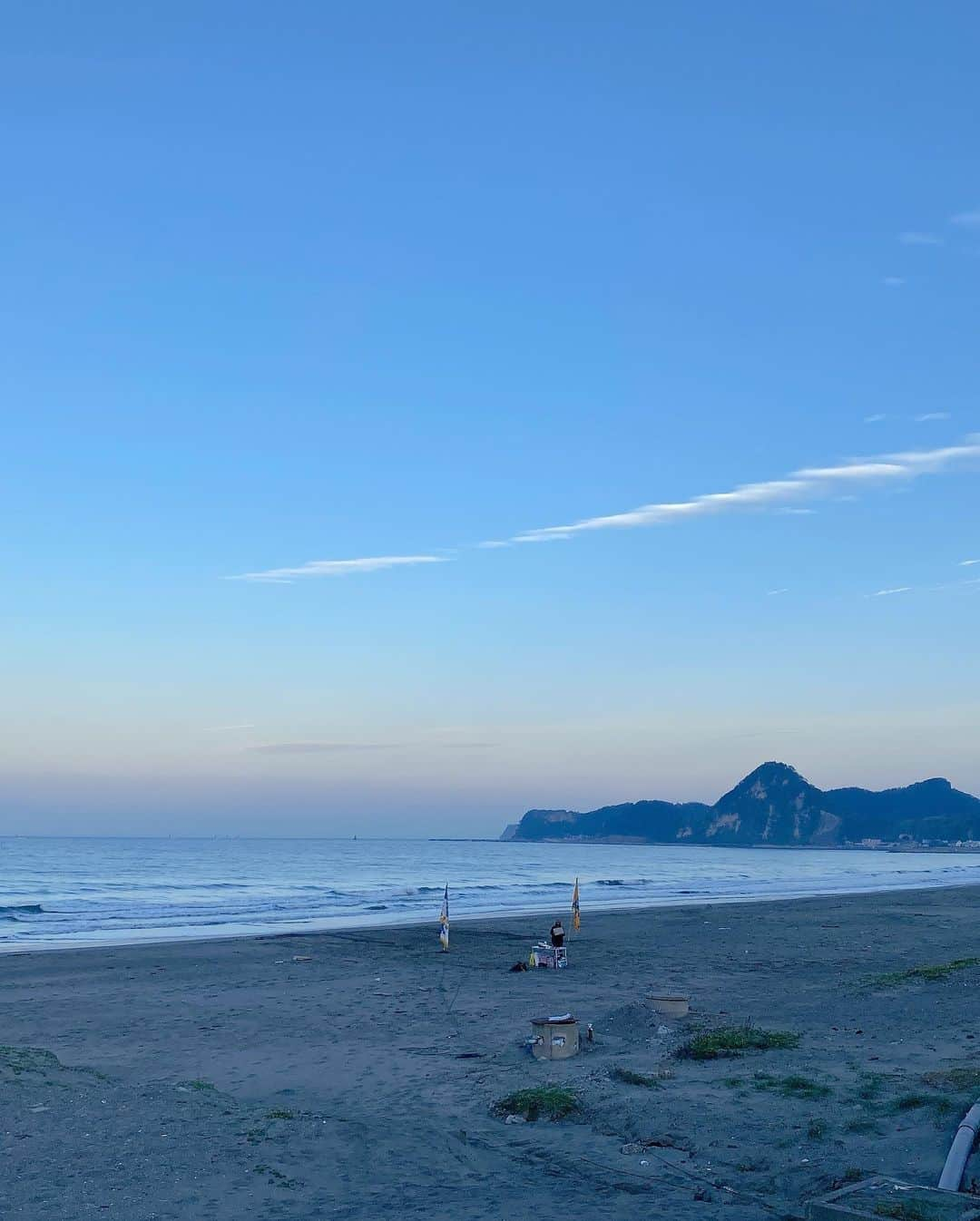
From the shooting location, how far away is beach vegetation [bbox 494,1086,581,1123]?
10062 millimetres

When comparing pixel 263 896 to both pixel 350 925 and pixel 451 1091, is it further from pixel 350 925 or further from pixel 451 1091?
pixel 451 1091

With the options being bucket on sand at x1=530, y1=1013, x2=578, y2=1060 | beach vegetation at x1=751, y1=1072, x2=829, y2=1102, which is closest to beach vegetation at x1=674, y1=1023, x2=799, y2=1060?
beach vegetation at x1=751, y1=1072, x2=829, y2=1102

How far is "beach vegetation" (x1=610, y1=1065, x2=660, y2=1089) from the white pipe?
3320mm

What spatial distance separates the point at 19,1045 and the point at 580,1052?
7452 mm

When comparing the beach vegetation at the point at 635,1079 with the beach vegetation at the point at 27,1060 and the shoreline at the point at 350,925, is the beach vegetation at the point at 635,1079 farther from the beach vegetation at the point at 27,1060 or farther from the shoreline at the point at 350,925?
the shoreline at the point at 350,925

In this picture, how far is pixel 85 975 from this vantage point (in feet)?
71.3

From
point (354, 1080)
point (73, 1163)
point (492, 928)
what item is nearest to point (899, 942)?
point (492, 928)

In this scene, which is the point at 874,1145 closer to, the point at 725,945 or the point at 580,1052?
the point at 580,1052

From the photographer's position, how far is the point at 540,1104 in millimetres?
10219

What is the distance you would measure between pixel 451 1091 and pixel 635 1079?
6.53 feet

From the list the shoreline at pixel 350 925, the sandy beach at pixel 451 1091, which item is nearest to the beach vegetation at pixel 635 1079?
the sandy beach at pixel 451 1091

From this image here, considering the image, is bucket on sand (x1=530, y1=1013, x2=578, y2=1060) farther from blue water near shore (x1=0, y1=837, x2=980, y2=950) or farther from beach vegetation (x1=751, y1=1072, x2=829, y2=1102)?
blue water near shore (x1=0, y1=837, x2=980, y2=950)

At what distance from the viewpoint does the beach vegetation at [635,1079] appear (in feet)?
35.6

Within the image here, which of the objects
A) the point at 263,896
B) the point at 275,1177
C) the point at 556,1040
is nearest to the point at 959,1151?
the point at 275,1177
